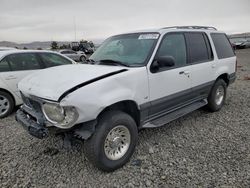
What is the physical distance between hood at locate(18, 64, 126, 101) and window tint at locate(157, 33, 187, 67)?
0.95m

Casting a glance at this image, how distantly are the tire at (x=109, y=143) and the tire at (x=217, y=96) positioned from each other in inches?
104

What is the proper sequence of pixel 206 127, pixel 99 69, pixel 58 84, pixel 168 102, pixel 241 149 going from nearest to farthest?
pixel 58 84 → pixel 99 69 → pixel 241 149 → pixel 168 102 → pixel 206 127

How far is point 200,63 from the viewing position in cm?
437

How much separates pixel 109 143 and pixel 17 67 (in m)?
3.67

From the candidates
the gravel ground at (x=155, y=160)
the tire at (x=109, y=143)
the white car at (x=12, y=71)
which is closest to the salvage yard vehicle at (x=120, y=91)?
the tire at (x=109, y=143)

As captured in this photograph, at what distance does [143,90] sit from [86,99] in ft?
3.28

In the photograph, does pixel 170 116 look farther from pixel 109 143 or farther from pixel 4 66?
pixel 4 66

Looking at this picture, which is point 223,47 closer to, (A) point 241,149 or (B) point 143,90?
(A) point 241,149

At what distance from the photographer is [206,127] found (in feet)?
14.3

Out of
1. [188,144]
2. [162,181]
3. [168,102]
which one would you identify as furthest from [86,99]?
[188,144]

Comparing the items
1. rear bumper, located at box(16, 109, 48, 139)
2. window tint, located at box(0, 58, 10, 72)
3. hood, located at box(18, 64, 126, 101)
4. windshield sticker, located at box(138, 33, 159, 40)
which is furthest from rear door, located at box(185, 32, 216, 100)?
window tint, located at box(0, 58, 10, 72)

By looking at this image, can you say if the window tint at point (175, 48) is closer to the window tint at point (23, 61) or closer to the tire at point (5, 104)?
the window tint at point (23, 61)

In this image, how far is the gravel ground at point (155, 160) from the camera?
279 cm

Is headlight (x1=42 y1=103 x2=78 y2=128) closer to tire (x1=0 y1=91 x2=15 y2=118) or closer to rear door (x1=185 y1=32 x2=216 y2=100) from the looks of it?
rear door (x1=185 y1=32 x2=216 y2=100)
